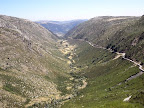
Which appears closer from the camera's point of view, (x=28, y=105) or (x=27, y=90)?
(x=28, y=105)

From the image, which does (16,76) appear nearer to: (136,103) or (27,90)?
(27,90)

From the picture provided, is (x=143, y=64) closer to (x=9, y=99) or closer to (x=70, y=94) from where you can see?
(x=70, y=94)

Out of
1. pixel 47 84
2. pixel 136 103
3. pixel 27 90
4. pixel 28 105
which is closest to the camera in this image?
pixel 136 103

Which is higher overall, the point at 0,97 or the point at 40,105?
the point at 0,97

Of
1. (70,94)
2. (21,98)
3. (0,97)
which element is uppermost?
(0,97)

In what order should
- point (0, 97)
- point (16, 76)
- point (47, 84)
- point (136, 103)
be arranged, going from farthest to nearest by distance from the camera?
point (47, 84) < point (16, 76) < point (0, 97) < point (136, 103)

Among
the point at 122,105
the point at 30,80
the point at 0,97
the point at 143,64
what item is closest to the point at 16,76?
the point at 30,80

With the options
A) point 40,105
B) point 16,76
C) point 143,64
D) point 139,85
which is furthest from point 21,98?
point 143,64

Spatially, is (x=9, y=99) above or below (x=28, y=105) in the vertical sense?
above

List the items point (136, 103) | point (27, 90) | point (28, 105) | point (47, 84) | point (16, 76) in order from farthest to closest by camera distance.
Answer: point (47, 84) → point (16, 76) → point (27, 90) → point (28, 105) → point (136, 103)
